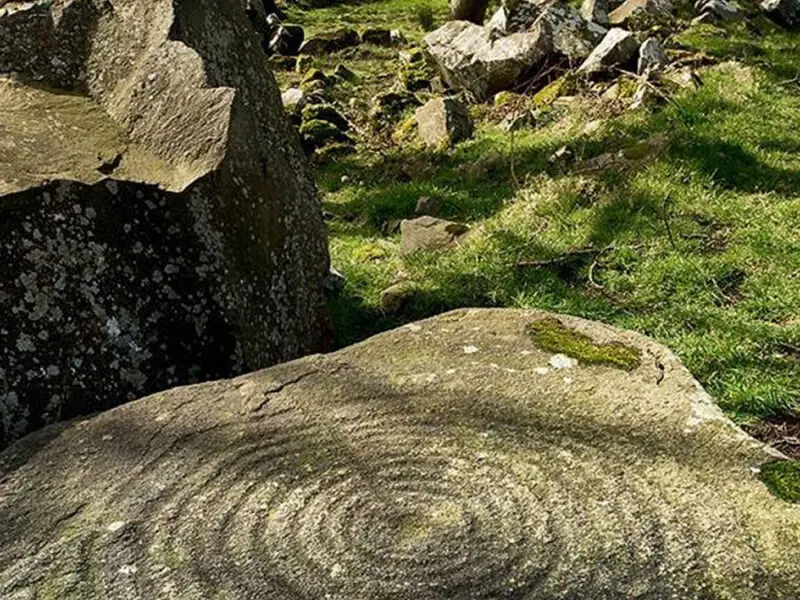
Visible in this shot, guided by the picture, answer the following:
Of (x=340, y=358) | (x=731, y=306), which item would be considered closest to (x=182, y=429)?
(x=340, y=358)

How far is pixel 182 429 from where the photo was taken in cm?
335

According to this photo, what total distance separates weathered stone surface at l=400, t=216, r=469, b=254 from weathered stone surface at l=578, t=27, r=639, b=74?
3.31 metres

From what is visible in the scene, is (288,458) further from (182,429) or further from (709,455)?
(709,455)

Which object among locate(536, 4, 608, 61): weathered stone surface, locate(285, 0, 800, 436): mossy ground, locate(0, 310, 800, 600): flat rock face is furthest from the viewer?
locate(536, 4, 608, 61): weathered stone surface

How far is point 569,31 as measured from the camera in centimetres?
1049

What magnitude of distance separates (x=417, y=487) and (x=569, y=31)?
8.42 m

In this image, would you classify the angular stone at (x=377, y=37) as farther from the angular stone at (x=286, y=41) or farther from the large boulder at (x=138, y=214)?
the large boulder at (x=138, y=214)

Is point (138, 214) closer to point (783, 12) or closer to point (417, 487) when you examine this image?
point (417, 487)

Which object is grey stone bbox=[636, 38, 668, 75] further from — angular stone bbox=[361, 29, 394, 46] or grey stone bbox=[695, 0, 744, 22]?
angular stone bbox=[361, 29, 394, 46]

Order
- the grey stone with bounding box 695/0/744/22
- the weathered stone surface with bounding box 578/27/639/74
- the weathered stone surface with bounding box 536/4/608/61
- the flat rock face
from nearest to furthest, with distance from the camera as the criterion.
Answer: the flat rock face, the weathered stone surface with bounding box 578/27/639/74, the weathered stone surface with bounding box 536/4/608/61, the grey stone with bounding box 695/0/744/22

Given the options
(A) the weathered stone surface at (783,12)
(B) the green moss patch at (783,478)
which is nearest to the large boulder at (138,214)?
(B) the green moss patch at (783,478)


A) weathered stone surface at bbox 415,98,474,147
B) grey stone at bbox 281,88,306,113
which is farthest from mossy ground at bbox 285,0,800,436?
grey stone at bbox 281,88,306,113

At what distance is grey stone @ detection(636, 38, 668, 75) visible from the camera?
9.45 meters

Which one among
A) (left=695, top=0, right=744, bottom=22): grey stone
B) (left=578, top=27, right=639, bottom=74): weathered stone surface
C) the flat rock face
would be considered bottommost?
(left=695, top=0, right=744, bottom=22): grey stone
